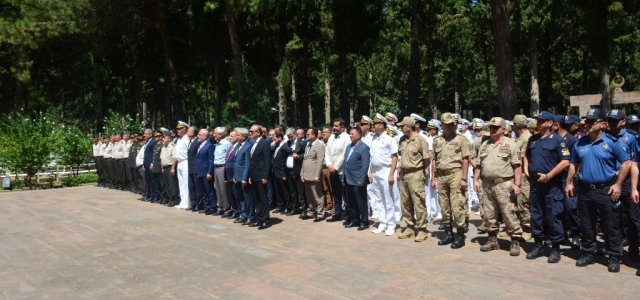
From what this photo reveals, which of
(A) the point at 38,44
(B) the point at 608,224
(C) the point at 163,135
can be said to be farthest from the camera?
(A) the point at 38,44

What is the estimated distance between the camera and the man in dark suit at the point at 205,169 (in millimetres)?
10625

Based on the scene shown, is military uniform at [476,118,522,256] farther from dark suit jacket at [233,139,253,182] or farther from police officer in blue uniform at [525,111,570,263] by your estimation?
dark suit jacket at [233,139,253,182]

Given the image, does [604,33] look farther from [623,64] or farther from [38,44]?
[38,44]

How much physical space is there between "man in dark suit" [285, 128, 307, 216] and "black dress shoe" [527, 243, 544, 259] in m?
4.64

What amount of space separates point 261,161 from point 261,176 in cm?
27

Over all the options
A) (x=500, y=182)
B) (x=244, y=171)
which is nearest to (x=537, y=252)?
(x=500, y=182)

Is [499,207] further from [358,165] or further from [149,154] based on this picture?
[149,154]

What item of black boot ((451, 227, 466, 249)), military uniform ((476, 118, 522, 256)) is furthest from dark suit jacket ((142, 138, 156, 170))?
military uniform ((476, 118, 522, 256))

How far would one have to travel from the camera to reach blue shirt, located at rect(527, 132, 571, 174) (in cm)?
618

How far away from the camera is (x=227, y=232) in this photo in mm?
8633

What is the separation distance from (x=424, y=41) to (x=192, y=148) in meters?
21.5

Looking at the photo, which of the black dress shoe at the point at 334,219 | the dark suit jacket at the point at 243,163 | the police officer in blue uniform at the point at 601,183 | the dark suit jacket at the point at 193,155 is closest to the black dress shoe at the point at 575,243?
the police officer in blue uniform at the point at 601,183

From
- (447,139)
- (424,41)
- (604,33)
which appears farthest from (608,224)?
(424,41)

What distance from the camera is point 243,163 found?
9.15 meters
